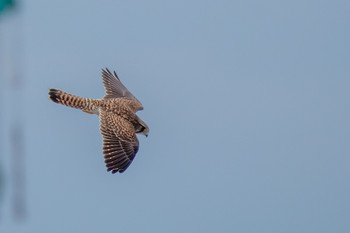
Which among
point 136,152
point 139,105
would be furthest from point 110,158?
point 139,105

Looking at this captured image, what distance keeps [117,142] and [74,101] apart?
1.99 m

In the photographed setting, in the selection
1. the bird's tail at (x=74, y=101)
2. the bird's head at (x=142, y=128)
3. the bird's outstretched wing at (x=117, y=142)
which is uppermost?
the bird's tail at (x=74, y=101)

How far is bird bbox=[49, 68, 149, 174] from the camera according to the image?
1686 centimetres

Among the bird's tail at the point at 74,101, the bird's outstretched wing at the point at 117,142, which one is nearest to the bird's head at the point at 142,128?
the bird's outstretched wing at the point at 117,142

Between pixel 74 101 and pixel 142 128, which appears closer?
pixel 74 101

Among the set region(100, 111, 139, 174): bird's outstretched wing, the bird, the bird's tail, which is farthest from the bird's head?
the bird's tail

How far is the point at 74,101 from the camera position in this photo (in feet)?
59.5

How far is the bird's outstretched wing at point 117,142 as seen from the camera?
16.8 metres

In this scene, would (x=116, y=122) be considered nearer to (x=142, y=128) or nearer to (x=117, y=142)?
(x=117, y=142)

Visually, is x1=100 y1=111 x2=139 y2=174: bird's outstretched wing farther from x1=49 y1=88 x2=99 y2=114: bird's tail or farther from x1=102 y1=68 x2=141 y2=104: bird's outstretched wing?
x1=102 y1=68 x2=141 y2=104: bird's outstretched wing

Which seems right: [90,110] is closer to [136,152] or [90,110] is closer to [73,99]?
[73,99]

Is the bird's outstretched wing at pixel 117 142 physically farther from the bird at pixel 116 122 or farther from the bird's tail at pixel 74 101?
the bird's tail at pixel 74 101

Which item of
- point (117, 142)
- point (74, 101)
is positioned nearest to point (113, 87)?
point (74, 101)

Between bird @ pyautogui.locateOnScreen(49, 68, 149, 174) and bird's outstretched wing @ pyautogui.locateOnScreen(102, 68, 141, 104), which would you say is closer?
bird @ pyautogui.locateOnScreen(49, 68, 149, 174)
